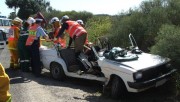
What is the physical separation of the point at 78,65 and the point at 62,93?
1512 mm

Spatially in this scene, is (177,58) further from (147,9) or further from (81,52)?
(147,9)

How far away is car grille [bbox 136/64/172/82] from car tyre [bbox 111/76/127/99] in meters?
0.55

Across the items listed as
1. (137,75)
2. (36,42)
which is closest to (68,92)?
(137,75)

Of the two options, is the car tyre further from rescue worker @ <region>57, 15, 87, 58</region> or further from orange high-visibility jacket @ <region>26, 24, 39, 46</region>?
orange high-visibility jacket @ <region>26, 24, 39, 46</region>

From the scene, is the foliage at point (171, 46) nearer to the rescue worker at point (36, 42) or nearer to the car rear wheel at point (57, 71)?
the car rear wheel at point (57, 71)

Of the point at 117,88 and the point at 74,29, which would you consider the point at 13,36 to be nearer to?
the point at 74,29

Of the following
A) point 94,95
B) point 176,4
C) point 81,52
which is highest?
point 176,4

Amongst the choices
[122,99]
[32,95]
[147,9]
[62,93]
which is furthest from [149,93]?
[147,9]

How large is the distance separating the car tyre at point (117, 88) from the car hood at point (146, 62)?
17.2 inches

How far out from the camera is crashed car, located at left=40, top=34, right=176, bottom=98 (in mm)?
7418

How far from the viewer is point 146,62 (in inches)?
309

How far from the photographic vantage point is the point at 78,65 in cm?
969

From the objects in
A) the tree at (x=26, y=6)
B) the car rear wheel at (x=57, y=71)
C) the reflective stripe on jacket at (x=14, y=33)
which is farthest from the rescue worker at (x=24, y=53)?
the tree at (x=26, y=6)

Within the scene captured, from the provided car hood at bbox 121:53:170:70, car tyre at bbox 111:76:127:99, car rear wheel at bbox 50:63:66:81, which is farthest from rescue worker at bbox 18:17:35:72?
car hood at bbox 121:53:170:70
